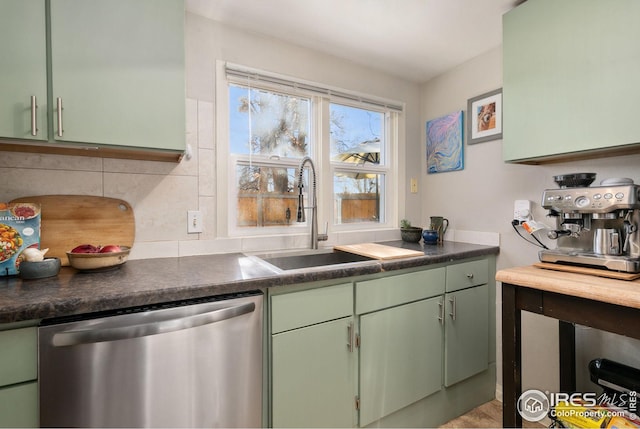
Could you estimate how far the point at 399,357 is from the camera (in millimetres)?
1594

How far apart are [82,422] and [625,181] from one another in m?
2.21

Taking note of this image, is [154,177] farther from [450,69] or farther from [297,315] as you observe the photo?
[450,69]

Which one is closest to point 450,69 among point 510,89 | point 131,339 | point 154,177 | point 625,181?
point 510,89

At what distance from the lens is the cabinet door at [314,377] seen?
4.18 ft

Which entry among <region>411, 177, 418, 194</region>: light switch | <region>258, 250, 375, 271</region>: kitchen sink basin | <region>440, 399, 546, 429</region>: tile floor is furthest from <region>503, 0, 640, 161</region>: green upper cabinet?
<region>440, 399, 546, 429</region>: tile floor

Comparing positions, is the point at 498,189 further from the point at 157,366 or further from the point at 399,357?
the point at 157,366

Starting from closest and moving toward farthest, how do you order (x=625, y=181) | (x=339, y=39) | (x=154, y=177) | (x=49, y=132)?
(x=49, y=132)
(x=625, y=181)
(x=154, y=177)
(x=339, y=39)

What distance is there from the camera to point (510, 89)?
1.66 metres

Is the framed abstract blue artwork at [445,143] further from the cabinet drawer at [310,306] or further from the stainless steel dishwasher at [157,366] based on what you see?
the stainless steel dishwasher at [157,366]

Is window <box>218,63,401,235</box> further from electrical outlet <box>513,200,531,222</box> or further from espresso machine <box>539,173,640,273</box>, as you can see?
espresso machine <box>539,173,640,273</box>

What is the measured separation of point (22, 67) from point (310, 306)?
1.42m

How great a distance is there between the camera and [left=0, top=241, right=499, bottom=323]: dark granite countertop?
35.8 inches

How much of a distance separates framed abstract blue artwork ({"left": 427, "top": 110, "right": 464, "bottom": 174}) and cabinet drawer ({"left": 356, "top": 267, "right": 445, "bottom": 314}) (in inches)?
38.5

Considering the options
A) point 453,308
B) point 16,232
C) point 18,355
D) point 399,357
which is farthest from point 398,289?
point 16,232
